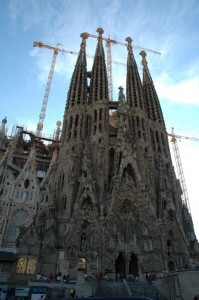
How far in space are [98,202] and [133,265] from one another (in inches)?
351

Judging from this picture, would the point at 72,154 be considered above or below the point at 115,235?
above

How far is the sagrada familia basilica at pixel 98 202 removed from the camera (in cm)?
2984

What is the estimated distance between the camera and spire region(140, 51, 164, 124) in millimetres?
49406

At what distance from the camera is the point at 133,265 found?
3306 centimetres

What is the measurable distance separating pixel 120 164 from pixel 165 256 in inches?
520

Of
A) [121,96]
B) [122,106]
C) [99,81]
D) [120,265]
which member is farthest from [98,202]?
[99,81]

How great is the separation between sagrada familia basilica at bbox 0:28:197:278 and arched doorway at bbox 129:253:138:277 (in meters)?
0.12

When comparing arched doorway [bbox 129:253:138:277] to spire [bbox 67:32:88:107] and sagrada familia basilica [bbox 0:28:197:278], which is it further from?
spire [bbox 67:32:88:107]

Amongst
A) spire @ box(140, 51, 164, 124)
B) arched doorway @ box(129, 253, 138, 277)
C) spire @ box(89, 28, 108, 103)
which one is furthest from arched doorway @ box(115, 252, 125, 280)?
spire @ box(89, 28, 108, 103)

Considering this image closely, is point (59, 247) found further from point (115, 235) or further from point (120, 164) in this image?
point (120, 164)

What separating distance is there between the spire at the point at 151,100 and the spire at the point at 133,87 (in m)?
2.36

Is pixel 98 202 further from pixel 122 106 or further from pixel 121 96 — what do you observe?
pixel 121 96

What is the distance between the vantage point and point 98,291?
21797 millimetres

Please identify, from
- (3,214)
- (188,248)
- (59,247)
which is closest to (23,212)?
(3,214)
